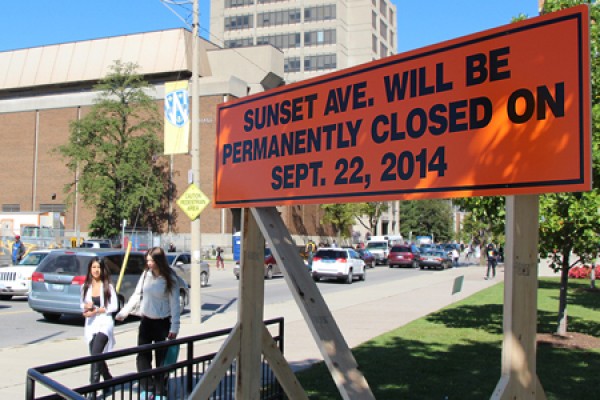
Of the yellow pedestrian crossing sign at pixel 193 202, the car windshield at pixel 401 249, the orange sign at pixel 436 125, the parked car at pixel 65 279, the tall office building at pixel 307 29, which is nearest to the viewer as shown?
the orange sign at pixel 436 125

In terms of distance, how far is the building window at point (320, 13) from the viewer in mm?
82312

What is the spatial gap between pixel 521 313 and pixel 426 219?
103394 mm

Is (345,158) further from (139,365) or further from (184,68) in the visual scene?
(184,68)

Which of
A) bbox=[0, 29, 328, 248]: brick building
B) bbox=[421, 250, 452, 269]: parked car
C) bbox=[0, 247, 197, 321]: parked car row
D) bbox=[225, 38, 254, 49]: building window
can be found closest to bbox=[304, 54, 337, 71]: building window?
bbox=[225, 38, 254, 49]: building window

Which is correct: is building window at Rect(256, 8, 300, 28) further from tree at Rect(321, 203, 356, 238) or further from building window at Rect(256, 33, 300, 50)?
tree at Rect(321, 203, 356, 238)

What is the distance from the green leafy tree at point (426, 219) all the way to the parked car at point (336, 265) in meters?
76.4

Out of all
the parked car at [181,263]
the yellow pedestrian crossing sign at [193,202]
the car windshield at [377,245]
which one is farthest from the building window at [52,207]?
the yellow pedestrian crossing sign at [193,202]

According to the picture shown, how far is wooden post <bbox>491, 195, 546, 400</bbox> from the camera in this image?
120 inches

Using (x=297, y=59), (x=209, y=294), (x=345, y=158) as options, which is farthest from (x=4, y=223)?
(x=297, y=59)

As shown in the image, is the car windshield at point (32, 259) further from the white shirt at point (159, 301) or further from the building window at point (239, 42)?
the building window at point (239, 42)

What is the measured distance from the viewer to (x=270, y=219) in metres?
4.37

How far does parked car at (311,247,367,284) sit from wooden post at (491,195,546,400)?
79.8 ft

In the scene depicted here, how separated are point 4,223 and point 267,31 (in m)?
51.7

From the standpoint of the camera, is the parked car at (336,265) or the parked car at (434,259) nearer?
the parked car at (336,265)
